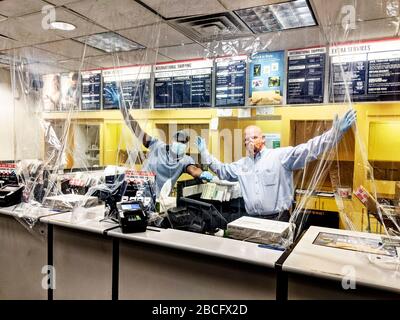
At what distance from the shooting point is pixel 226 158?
295 cm

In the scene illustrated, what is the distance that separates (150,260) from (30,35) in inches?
112

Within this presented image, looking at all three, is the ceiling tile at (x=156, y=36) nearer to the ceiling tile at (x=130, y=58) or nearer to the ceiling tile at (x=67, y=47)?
the ceiling tile at (x=130, y=58)

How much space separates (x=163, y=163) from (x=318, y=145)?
140 centimetres

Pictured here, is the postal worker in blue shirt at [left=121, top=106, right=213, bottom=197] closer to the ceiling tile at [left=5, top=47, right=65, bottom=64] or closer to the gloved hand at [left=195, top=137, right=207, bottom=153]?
the gloved hand at [left=195, top=137, right=207, bottom=153]

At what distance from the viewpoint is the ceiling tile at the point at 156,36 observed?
8.81 feet

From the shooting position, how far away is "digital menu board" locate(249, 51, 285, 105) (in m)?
2.43

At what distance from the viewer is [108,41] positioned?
10.6ft

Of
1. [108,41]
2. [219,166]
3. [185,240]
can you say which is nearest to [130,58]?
[108,41]

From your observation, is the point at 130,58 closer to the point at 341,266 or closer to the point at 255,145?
the point at 255,145

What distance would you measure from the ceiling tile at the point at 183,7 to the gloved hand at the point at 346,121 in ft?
4.42

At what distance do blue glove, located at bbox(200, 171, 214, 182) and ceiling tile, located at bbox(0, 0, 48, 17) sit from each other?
197 centimetres

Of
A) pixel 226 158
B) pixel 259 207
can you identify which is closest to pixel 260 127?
pixel 226 158

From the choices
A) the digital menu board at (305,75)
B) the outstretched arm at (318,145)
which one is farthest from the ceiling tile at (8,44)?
the outstretched arm at (318,145)
